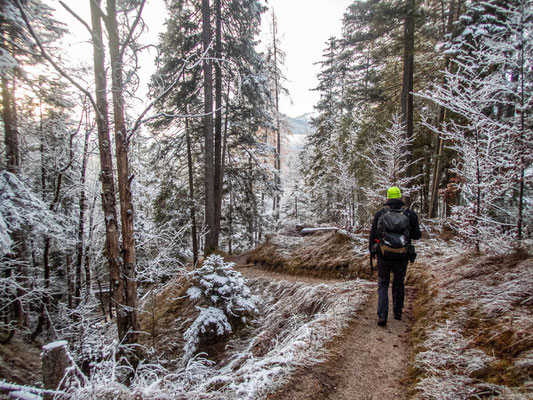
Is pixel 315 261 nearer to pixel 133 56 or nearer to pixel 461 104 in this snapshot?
pixel 461 104

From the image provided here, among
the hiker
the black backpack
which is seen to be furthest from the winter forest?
the black backpack

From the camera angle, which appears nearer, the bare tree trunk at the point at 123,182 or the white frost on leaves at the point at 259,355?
the white frost on leaves at the point at 259,355

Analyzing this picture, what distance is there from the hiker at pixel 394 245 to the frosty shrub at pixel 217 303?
121 inches

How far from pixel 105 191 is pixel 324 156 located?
19.6 m

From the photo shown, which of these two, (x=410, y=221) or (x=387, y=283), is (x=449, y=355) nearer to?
(x=387, y=283)

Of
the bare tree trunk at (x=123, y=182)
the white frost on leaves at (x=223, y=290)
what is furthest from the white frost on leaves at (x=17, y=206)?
the white frost on leaves at (x=223, y=290)

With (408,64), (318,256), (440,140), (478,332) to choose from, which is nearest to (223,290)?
(318,256)

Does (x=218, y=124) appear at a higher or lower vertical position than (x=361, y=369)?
higher

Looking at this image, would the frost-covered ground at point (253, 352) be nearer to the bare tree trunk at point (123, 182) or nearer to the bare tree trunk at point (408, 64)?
the bare tree trunk at point (123, 182)

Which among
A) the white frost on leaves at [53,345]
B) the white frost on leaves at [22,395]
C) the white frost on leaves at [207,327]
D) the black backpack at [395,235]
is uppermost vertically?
the black backpack at [395,235]

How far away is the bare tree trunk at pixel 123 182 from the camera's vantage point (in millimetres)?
3918

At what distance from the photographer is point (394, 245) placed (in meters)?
4.12

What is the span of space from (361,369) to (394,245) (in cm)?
195

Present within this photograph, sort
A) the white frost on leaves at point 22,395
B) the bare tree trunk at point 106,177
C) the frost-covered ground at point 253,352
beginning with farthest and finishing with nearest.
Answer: the bare tree trunk at point 106,177, the frost-covered ground at point 253,352, the white frost on leaves at point 22,395
